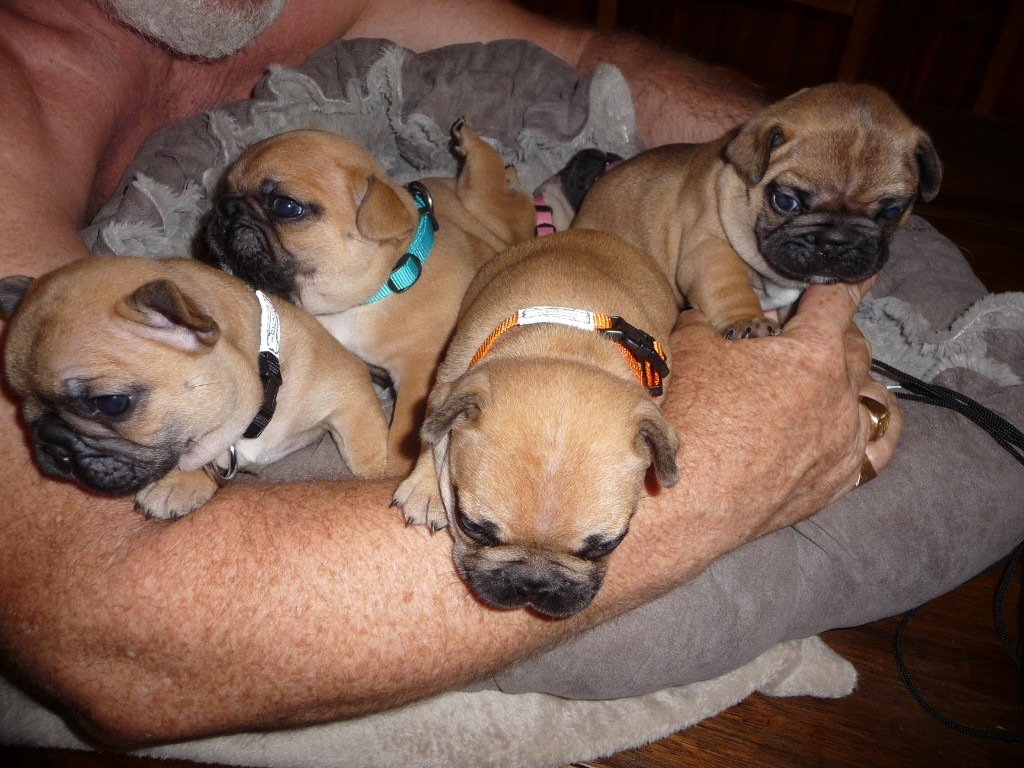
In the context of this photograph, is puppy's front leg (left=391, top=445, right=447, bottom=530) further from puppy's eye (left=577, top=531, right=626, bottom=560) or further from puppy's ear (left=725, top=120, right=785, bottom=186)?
puppy's ear (left=725, top=120, right=785, bottom=186)

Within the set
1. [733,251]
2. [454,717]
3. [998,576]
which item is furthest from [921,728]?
[733,251]

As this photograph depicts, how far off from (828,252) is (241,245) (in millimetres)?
2303

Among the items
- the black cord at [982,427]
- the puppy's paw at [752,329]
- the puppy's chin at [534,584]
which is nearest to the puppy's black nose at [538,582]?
the puppy's chin at [534,584]

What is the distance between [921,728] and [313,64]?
4.33 meters

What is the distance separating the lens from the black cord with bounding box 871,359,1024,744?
3082 mm

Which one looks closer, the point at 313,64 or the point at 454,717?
the point at 454,717

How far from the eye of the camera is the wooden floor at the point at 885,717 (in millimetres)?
3008

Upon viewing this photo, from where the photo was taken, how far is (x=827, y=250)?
9.52ft

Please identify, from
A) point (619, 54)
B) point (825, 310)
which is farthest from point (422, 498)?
point (619, 54)

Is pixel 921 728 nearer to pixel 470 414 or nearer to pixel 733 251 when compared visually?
pixel 733 251

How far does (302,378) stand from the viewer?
112 inches

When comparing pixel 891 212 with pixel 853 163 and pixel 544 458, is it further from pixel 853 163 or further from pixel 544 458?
pixel 544 458

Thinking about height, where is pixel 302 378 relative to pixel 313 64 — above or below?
below

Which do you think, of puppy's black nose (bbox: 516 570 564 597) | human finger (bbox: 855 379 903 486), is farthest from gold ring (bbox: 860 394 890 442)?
puppy's black nose (bbox: 516 570 564 597)
